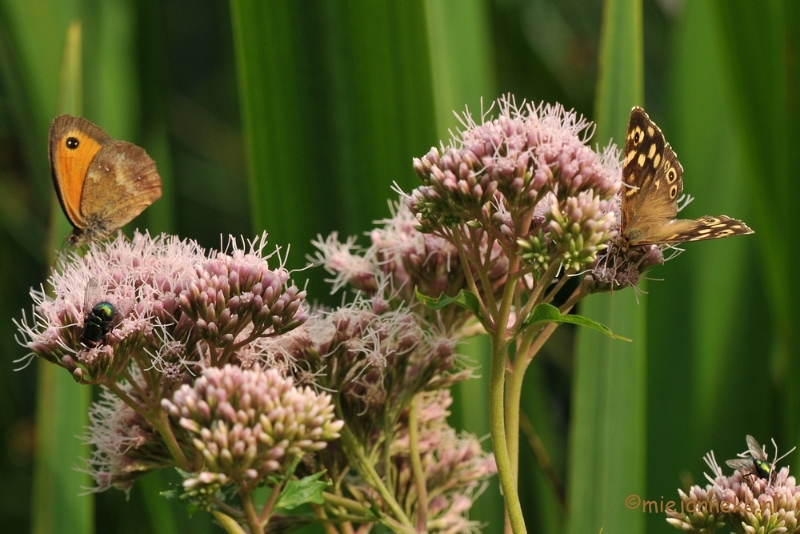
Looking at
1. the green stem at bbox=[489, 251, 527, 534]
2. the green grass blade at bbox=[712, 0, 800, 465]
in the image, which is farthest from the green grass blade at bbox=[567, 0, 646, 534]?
the green stem at bbox=[489, 251, 527, 534]

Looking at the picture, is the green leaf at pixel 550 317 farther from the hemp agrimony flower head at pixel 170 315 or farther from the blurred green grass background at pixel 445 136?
the blurred green grass background at pixel 445 136

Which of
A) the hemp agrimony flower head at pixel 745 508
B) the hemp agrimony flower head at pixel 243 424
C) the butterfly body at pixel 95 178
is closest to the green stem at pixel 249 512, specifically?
the hemp agrimony flower head at pixel 243 424

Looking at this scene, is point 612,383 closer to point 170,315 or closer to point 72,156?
point 170,315

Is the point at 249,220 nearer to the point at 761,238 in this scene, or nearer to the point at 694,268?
the point at 694,268

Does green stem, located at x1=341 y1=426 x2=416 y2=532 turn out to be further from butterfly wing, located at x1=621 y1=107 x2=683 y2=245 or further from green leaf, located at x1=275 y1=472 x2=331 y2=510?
butterfly wing, located at x1=621 y1=107 x2=683 y2=245

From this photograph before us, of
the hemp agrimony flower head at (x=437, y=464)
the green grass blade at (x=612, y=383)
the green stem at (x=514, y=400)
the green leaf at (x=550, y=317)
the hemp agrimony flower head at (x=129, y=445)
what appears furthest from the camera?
the green grass blade at (x=612, y=383)

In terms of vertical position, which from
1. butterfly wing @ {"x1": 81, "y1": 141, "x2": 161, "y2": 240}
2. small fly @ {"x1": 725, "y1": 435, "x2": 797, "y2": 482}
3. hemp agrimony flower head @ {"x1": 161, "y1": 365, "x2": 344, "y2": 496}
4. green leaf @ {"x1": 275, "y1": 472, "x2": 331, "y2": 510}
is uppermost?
butterfly wing @ {"x1": 81, "y1": 141, "x2": 161, "y2": 240}

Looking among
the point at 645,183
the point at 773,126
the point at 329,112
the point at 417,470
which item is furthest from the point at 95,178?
the point at 773,126
